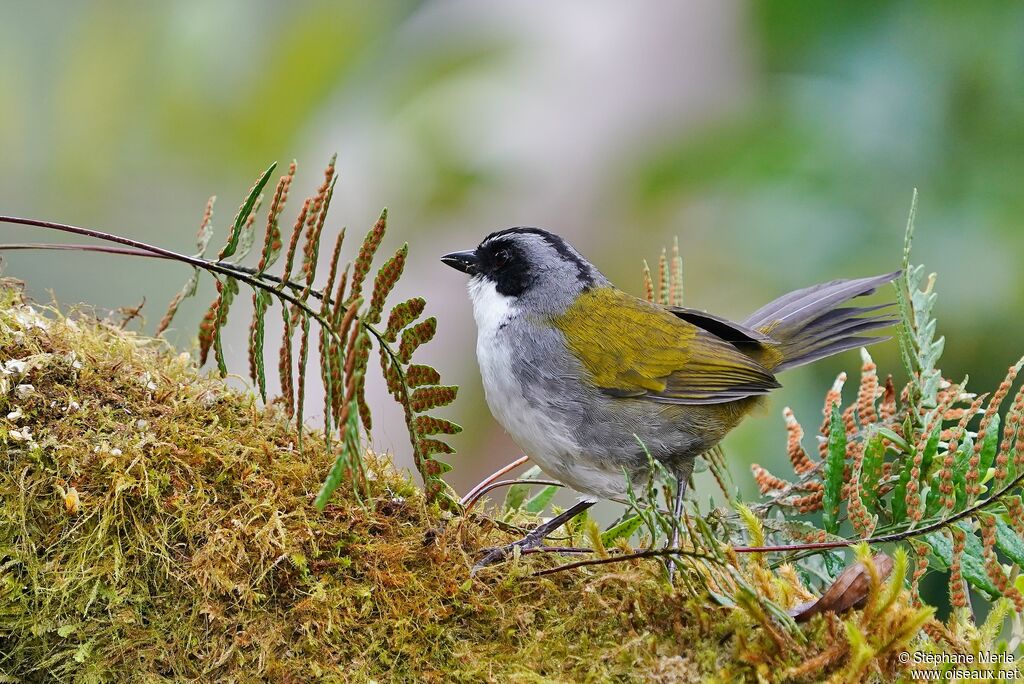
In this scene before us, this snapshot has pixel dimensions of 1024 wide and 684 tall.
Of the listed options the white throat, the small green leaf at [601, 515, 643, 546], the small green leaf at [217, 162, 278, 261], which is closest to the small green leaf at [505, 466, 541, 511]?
the small green leaf at [601, 515, 643, 546]

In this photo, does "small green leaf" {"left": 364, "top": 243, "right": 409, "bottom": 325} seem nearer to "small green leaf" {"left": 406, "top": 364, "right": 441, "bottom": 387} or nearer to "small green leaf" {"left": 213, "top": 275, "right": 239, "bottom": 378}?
"small green leaf" {"left": 406, "top": 364, "right": 441, "bottom": 387}

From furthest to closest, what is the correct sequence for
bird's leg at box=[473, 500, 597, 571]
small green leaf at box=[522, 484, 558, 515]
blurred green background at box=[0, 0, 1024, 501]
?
blurred green background at box=[0, 0, 1024, 501] → small green leaf at box=[522, 484, 558, 515] → bird's leg at box=[473, 500, 597, 571]

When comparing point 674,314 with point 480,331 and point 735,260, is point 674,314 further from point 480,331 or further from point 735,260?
point 735,260

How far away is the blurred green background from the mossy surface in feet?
8.82

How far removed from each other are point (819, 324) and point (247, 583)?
2.22m

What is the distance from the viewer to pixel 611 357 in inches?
114

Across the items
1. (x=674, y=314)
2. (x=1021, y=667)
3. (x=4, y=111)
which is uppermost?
(x=4, y=111)

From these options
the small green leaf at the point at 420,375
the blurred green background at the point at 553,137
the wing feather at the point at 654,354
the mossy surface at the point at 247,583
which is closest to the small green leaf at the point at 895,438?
the mossy surface at the point at 247,583

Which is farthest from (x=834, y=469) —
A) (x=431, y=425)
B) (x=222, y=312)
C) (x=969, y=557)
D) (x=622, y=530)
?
(x=222, y=312)

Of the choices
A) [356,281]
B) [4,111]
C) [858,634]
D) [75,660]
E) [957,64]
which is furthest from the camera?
[4,111]

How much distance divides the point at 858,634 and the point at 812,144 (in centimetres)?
375

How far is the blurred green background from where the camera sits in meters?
4.56

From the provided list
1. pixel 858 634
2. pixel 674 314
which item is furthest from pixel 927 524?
pixel 674 314

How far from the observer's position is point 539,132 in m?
5.65
